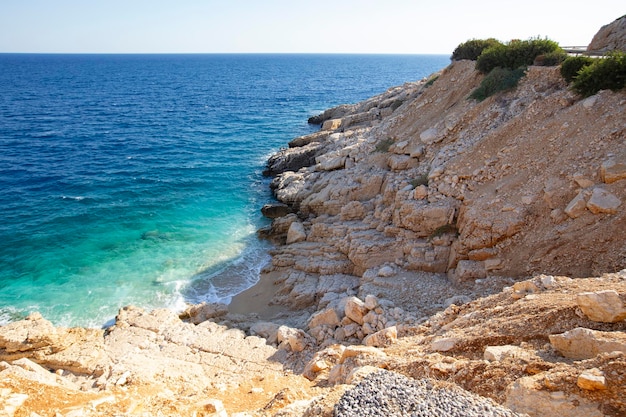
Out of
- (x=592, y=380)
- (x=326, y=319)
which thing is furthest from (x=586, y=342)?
(x=326, y=319)

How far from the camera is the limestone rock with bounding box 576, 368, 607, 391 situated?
6664 millimetres

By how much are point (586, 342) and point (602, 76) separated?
1267 cm

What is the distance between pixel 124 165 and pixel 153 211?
11.2 m

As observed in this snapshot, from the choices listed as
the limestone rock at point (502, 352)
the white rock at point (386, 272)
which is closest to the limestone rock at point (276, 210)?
the white rock at point (386, 272)

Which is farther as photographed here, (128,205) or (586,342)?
(128,205)

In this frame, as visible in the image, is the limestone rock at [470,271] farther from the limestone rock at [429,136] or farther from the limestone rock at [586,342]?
the limestone rock at [429,136]

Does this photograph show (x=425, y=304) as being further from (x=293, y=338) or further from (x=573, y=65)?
(x=573, y=65)

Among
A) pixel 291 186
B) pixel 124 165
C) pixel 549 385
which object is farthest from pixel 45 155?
pixel 549 385

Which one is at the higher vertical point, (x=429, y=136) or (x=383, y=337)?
(x=429, y=136)

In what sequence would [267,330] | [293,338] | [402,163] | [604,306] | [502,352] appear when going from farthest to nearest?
[402,163]
[267,330]
[293,338]
[502,352]
[604,306]

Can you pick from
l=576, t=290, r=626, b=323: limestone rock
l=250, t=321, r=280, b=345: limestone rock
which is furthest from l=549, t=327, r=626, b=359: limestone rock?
l=250, t=321, r=280, b=345: limestone rock

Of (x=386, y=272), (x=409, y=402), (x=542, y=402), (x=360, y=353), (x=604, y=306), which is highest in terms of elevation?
(x=604, y=306)

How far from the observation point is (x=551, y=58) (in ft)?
63.5

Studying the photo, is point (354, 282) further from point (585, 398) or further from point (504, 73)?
point (504, 73)
